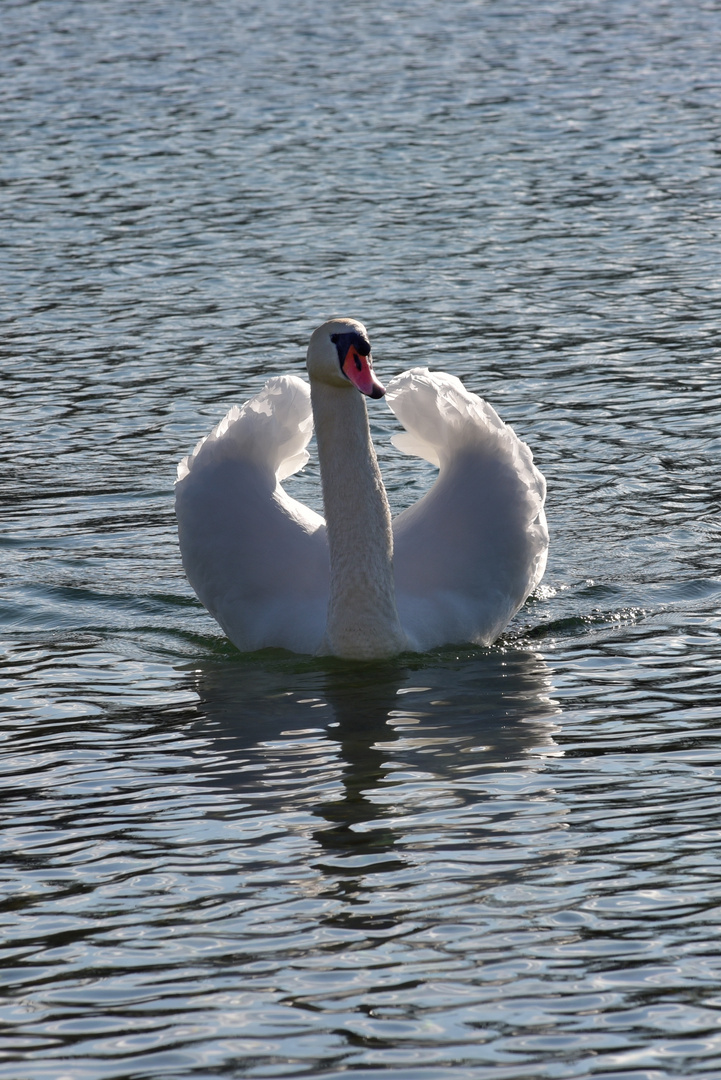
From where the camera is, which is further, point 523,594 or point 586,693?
point 523,594

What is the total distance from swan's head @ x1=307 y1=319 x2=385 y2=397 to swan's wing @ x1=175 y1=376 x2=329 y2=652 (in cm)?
116

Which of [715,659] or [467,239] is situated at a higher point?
[467,239]

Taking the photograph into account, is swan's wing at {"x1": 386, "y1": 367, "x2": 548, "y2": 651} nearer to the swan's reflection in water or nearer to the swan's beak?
the swan's reflection in water

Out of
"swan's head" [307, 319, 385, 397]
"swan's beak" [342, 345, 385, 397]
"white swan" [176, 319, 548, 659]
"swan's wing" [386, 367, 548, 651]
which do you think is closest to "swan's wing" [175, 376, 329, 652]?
"white swan" [176, 319, 548, 659]

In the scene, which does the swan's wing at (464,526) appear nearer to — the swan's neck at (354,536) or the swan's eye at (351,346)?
the swan's neck at (354,536)

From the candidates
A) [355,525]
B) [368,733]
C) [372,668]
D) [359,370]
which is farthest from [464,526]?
[368,733]

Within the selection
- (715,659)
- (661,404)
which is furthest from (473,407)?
(661,404)

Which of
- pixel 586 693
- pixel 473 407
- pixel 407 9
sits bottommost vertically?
pixel 586 693

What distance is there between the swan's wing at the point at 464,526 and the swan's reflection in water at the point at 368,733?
0.23 m

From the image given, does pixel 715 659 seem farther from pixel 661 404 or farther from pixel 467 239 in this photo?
pixel 467 239

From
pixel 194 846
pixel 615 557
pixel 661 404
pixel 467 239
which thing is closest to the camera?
pixel 194 846

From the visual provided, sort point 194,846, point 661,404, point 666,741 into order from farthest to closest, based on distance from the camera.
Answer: point 661,404 < point 666,741 < point 194,846

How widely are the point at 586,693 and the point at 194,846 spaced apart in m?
2.45

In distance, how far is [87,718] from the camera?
8492 mm
